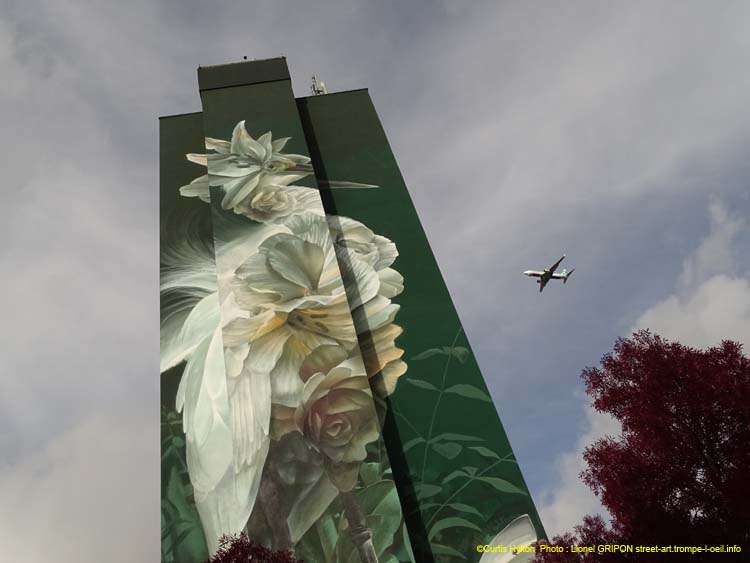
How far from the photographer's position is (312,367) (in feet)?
38.3

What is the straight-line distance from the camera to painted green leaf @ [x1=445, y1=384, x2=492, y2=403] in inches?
506

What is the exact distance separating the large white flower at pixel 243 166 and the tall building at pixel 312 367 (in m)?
0.05

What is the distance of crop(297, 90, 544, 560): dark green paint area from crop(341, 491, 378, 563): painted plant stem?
63.7 inches

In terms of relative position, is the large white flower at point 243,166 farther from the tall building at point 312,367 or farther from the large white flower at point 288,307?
the large white flower at point 288,307

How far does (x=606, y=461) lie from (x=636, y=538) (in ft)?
3.82

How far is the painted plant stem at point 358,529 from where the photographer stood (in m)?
9.55

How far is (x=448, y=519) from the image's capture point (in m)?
11.2

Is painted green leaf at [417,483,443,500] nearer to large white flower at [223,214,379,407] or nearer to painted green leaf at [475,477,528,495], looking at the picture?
painted green leaf at [475,477,528,495]

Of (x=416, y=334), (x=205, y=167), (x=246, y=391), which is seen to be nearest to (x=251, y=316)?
(x=246, y=391)

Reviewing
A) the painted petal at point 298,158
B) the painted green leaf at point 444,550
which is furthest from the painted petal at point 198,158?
the painted green leaf at point 444,550

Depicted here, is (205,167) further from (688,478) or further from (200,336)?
(688,478)

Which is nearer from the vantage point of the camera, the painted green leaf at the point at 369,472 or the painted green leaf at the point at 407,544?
the painted green leaf at the point at 407,544

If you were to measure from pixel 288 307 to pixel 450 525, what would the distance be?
5.63m

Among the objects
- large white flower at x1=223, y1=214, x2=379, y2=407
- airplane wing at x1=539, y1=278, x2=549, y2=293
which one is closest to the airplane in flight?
airplane wing at x1=539, y1=278, x2=549, y2=293
